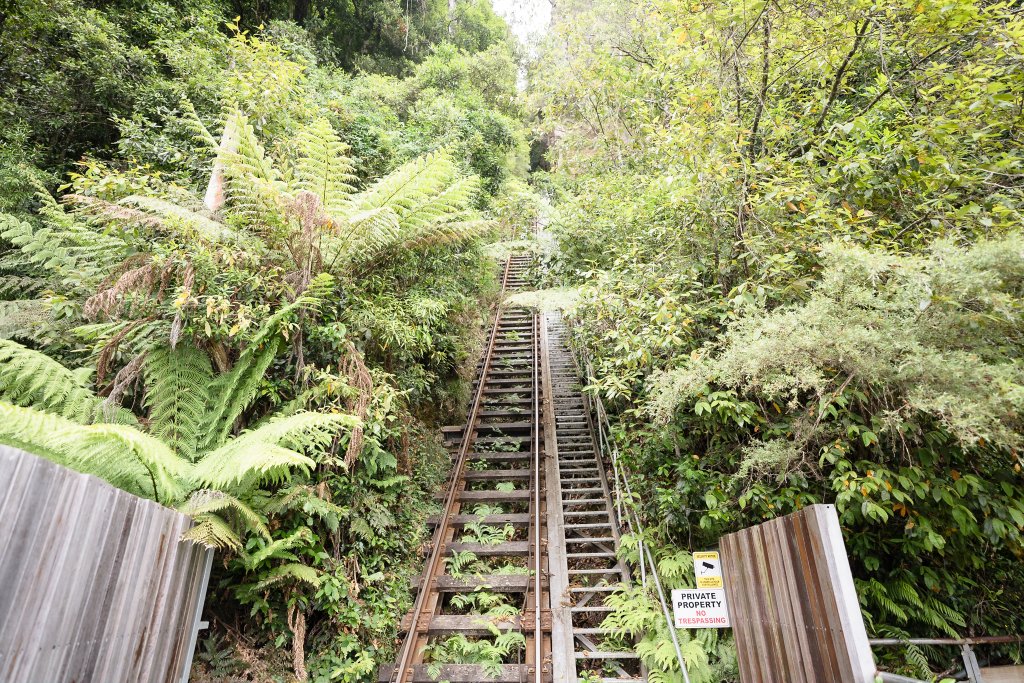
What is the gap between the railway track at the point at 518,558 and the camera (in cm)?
435

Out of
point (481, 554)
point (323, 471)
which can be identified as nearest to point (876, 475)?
point (481, 554)

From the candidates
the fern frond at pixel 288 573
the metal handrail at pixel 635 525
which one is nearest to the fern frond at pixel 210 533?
the fern frond at pixel 288 573

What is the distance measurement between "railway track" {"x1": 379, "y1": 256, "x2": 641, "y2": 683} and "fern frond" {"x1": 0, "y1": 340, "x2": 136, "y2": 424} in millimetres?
3310

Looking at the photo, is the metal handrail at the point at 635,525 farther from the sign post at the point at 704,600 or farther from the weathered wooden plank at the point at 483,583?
the weathered wooden plank at the point at 483,583

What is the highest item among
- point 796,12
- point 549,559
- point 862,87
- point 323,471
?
point 862,87

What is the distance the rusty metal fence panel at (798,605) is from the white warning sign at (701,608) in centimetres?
12

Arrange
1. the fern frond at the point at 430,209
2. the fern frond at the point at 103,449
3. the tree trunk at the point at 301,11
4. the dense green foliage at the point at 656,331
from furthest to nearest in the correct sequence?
the tree trunk at the point at 301,11 < the fern frond at the point at 430,209 < the dense green foliage at the point at 656,331 < the fern frond at the point at 103,449

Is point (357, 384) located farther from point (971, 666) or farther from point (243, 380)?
point (971, 666)

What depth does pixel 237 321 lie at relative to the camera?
4.29m

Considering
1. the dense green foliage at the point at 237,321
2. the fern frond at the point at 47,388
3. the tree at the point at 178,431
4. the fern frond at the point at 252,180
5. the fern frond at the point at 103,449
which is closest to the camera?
the fern frond at the point at 103,449

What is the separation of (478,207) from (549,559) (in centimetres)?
1087

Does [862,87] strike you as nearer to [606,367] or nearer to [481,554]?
[606,367]

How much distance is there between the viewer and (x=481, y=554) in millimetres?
5625

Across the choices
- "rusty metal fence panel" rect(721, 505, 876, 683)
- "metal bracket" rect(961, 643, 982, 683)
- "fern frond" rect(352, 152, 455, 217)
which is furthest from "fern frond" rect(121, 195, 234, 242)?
"metal bracket" rect(961, 643, 982, 683)
